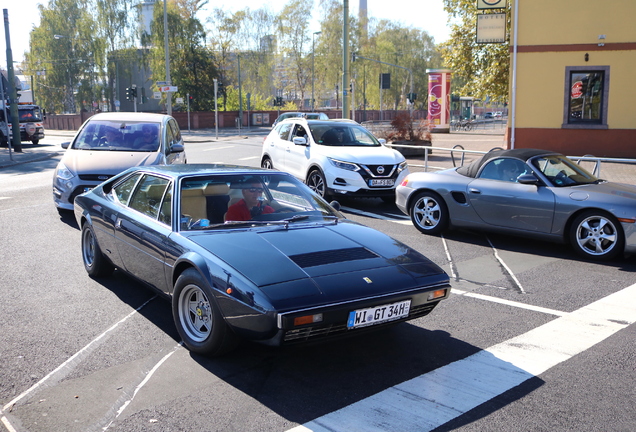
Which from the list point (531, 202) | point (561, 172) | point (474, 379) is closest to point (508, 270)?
point (531, 202)

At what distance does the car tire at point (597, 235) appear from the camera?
7.75 meters

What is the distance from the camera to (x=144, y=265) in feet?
17.8

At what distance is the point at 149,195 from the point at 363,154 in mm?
6675

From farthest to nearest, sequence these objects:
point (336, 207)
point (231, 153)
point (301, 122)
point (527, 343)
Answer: point (231, 153)
point (301, 122)
point (336, 207)
point (527, 343)

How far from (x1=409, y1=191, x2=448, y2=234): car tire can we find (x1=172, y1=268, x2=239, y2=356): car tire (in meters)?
A: 5.50

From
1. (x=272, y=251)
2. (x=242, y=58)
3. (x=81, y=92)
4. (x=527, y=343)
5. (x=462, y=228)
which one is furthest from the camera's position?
(x=242, y=58)

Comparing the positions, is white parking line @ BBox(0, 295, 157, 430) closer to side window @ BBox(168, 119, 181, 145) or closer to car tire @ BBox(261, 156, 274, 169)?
side window @ BBox(168, 119, 181, 145)

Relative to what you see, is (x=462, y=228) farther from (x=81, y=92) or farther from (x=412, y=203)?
(x=81, y=92)

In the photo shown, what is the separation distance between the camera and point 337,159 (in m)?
11.8

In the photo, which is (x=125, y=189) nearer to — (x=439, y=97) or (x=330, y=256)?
(x=330, y=256)

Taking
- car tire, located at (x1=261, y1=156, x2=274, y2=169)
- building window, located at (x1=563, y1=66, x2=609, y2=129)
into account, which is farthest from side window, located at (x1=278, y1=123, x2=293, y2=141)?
building window, located at (x1=563, y1=66, x2=609, y2=129)

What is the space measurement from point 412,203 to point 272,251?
565cm

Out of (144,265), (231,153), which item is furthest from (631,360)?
(231,153)

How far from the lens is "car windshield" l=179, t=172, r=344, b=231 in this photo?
5.15m
